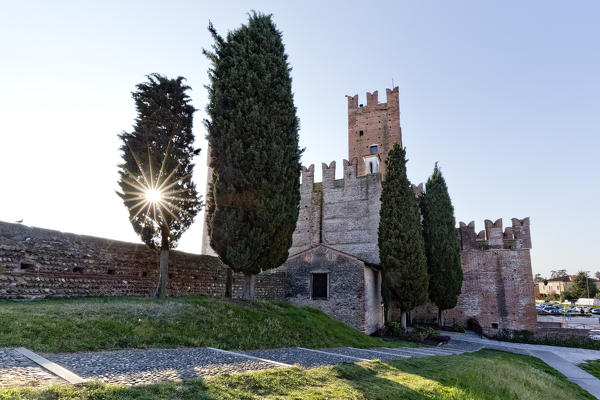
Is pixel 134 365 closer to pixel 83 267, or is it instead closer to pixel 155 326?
pixel 155 326

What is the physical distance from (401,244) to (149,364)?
16.0 metres

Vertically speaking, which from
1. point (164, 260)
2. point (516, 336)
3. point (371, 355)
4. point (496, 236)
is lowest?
point (516, 336)

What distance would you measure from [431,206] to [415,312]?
7.94 metres

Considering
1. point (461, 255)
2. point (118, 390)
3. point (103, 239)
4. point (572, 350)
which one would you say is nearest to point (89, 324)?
point (118, 390)

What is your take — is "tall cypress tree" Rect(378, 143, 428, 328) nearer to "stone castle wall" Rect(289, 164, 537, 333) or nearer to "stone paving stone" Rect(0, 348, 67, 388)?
"stone castle wall" Rect(289, 164, 537, 333)

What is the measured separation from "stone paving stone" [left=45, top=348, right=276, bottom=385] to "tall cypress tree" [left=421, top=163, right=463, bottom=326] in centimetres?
1962

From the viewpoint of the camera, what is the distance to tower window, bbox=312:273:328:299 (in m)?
18.6

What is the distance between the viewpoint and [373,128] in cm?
3122

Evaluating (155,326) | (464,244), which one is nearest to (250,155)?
(155,326)

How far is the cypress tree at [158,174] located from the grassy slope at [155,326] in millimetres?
3410

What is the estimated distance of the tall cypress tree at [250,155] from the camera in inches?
463

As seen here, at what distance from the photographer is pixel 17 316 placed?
638 centimetres

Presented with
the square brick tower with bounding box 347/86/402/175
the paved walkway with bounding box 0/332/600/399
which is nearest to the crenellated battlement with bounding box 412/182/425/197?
the square brick tower with bounding box 347/86/402/175

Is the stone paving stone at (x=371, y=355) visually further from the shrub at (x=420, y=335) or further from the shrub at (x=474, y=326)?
the shrub at (x=474, y=326)
